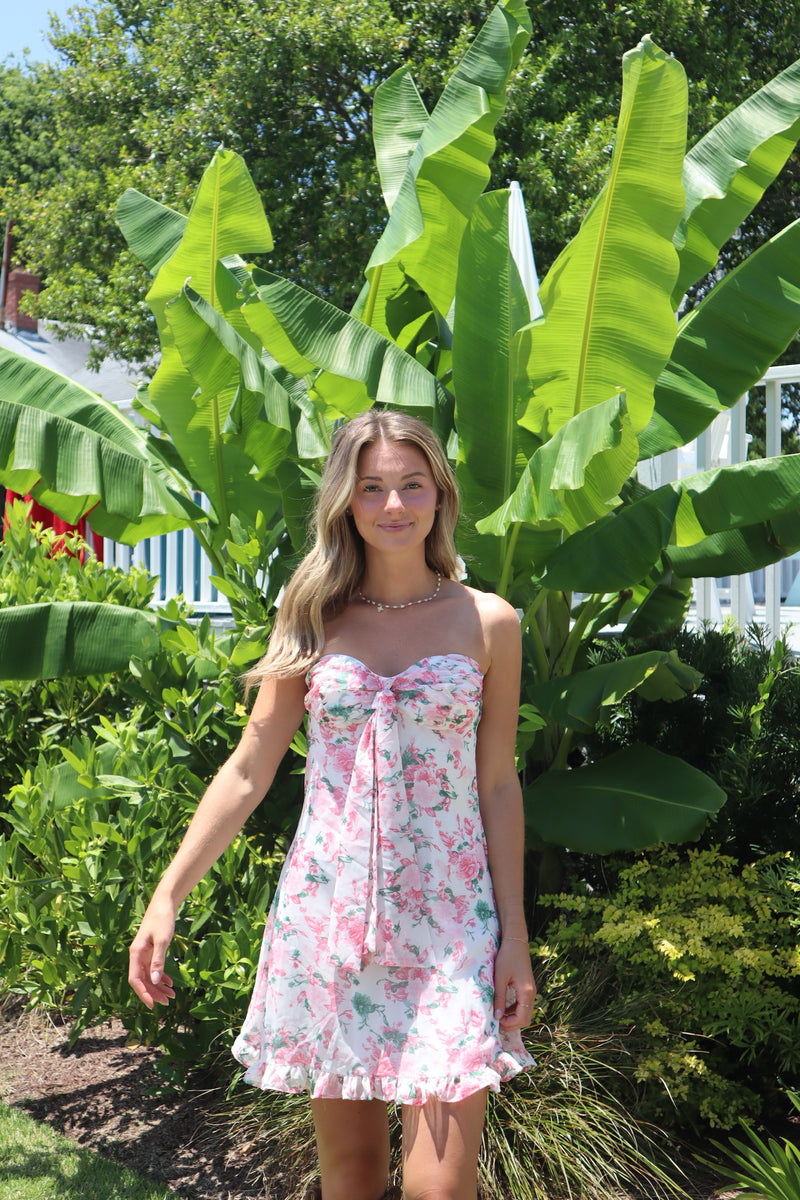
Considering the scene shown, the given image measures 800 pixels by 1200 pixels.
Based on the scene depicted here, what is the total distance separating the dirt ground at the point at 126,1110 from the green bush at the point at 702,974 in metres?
0.38

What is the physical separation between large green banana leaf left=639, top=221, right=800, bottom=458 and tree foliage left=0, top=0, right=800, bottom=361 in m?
10.0

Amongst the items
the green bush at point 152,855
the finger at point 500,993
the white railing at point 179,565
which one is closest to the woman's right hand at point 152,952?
the finger at point 500,993

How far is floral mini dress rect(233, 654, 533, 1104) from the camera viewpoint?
7.46ft

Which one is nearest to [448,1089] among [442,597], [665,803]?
[442,597]

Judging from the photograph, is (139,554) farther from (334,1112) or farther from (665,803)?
(334,1112)

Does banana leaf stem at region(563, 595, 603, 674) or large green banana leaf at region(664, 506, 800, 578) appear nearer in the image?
large green banana leaf at region(664, 506, 800, 578)

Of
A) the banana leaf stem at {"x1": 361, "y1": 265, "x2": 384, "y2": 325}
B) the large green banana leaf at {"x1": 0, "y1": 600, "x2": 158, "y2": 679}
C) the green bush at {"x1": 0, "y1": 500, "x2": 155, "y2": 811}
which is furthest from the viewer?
the green bush at {"x1": 0, "y1": 500, "x2": 155, "y2": 811}

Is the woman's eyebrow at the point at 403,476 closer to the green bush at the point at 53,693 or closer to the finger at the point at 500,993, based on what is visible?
the finger at the point at 500,993

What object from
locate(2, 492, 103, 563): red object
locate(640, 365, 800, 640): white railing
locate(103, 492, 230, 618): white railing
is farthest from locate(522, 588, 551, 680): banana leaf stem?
locate(103, 492, 230, 618): white railing

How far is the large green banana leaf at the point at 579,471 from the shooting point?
125 inches

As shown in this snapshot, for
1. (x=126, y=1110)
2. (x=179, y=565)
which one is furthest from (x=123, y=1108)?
(x=179, y=565)

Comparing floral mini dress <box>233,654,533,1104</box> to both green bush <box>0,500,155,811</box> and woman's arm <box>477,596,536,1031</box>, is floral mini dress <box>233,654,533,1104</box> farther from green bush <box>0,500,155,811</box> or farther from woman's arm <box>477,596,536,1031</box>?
green bush <box>0,500,155,811</box>

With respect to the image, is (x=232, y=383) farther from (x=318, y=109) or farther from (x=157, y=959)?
(x=318, y=109)

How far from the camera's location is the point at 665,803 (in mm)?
3791
